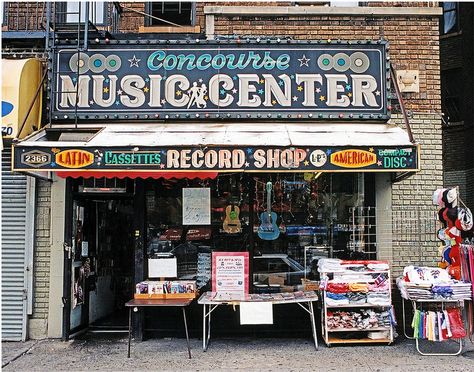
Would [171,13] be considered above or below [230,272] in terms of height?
above

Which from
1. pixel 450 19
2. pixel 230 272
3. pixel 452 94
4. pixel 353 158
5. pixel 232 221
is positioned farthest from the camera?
pixel 450 19

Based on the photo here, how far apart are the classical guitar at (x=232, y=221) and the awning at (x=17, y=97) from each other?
3.10 meters

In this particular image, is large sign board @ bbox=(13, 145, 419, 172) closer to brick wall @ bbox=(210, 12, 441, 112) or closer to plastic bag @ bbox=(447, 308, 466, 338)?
plastic bag @ bbox=(447, 308, 466, 338)

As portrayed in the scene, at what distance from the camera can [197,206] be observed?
797 cm

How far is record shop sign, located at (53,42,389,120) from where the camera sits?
7887 mm

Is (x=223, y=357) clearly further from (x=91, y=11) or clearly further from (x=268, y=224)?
(x=91, y=11)

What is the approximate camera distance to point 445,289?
672 centimetres

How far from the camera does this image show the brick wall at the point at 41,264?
7895 millimetres

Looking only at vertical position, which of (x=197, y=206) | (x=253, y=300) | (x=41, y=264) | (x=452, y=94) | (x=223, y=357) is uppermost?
(x=452, y=94)

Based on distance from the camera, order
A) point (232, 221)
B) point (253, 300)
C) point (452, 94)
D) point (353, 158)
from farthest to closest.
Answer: point (452, 94) → point (232, 221) → point (253, 300) → point (353, 158)

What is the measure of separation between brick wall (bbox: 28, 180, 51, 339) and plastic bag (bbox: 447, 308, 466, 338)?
564cm

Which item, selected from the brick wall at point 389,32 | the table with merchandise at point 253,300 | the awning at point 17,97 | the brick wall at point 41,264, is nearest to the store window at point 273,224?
the table with merchandise at point 253,300

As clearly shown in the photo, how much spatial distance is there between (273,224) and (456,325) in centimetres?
279

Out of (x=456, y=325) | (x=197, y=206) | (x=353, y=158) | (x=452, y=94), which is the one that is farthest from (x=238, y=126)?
(x=452, y=94)
